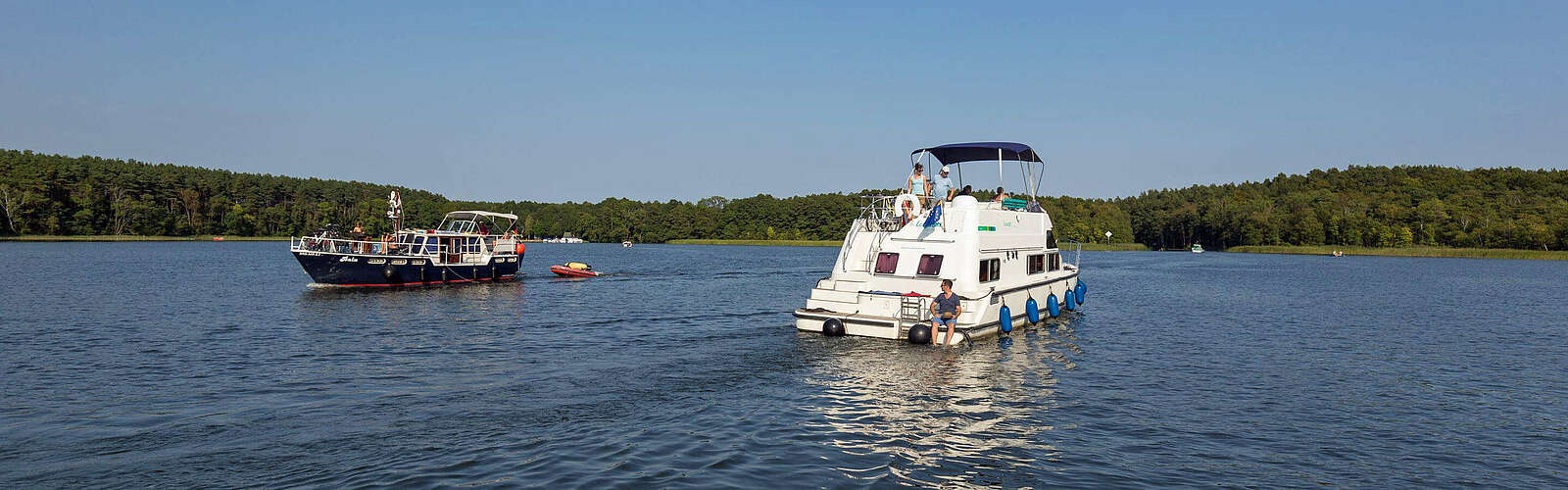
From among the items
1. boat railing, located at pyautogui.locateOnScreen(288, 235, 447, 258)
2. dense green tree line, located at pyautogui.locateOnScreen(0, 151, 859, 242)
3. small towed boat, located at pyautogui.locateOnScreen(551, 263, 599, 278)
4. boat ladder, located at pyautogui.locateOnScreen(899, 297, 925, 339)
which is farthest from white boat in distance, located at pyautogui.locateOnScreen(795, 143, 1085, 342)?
dense green tree line, located at pyautogui.locateOnScreen(0, 151, 859, 242)

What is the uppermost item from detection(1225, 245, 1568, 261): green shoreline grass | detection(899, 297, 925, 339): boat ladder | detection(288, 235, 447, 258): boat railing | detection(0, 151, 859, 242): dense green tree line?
detection(0, 151, 859, 242): dense green tree line

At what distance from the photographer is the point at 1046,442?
41.8ft

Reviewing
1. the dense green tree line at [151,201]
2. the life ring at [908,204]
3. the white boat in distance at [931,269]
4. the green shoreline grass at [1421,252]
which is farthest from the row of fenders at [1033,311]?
the dense green tree line at [151,201]

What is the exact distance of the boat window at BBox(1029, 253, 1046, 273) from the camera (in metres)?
30.2

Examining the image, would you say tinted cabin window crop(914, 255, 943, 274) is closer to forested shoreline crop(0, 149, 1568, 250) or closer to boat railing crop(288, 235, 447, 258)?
boat railing crop(288, 235, 447, 258)

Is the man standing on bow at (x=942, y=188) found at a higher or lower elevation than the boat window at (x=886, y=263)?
higher

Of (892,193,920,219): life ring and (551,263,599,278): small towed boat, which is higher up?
(892,193,920,219): life ring

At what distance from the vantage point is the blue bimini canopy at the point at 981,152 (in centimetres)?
2953

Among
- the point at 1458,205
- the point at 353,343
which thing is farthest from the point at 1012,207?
the point at 1458,205

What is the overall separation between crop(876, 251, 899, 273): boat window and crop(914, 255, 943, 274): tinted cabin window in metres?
0.74

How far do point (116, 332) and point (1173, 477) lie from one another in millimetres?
27653

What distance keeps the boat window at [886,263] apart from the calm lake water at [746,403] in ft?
10.5

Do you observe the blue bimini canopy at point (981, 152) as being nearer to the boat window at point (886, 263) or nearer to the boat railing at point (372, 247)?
the boat window at point (886, 263)

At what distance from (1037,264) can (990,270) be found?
6392 millimetres
